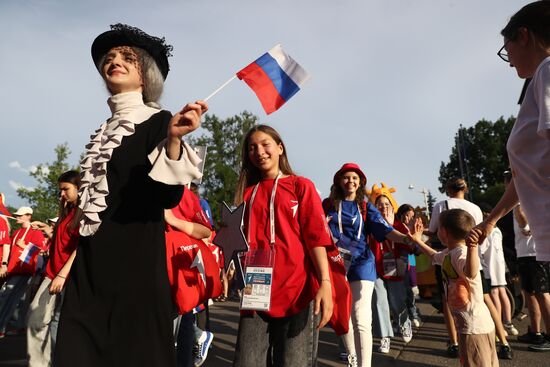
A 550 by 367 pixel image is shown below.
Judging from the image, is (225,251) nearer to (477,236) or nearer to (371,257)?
(477,236)

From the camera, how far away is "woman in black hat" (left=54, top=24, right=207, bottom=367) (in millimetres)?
1654

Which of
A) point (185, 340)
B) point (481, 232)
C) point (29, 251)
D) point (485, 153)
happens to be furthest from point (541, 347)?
point (485, 153)

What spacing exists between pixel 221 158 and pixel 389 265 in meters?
38.0

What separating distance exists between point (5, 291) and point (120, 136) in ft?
22.4

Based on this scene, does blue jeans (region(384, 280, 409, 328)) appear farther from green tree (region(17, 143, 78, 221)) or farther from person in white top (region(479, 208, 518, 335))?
green tree (region(17, 143, 78, 221))

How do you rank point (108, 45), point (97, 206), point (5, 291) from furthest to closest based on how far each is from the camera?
point (5, 291)
point (108, 45)
point (97, 206)

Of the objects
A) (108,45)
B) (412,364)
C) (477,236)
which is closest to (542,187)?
(477,236)

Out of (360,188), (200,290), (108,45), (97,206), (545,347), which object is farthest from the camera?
(545,347)

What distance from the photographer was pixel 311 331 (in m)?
2.70

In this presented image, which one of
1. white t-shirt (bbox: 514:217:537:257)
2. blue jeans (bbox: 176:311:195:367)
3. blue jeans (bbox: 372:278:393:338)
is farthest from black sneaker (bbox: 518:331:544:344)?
blue jeans (bbox: 176:311:195:367)

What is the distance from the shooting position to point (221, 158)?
145 ft

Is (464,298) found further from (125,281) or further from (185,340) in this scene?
(125,281)

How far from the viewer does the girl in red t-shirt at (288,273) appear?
104 inches

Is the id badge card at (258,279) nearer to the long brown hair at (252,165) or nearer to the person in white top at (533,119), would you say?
the long brown hair at (252,165)
